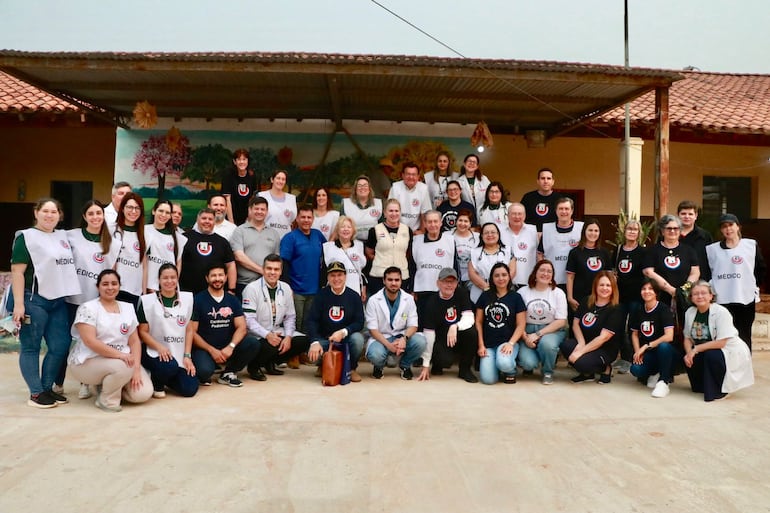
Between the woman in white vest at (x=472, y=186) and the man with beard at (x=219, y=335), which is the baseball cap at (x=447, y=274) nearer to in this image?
the woman in white vest at (x=472, y=186)

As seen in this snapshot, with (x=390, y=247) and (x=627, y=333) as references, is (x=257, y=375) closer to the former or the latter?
(x=390, y=247)

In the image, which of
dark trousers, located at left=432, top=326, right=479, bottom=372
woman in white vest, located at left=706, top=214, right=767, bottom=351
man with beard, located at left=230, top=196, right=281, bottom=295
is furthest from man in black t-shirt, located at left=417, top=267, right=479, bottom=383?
woman in white vest, located at left=706, top=214, right=767, bottom=351

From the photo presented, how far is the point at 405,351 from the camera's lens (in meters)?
6.59

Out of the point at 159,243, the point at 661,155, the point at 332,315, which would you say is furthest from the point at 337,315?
the point at 661,155

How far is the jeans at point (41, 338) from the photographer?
205 inches

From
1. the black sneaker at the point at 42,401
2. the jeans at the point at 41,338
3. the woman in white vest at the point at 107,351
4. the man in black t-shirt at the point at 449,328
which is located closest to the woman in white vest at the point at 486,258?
the man in black t-shirt at the point at 449,328

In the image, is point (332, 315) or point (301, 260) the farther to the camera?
point (301, 260)

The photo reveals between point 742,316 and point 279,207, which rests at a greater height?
point 279,207

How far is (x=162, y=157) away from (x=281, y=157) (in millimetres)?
1892

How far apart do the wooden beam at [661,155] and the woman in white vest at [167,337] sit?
5720mm

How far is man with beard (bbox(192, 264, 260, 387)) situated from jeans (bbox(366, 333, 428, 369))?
3.55 feet

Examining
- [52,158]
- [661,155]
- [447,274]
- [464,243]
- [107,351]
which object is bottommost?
[107,351]

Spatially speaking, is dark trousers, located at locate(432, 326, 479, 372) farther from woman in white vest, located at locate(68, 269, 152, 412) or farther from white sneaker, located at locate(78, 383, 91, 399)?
white sneaker, located at locate(78, 383, 91, 399)

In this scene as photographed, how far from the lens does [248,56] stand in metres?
7.55
